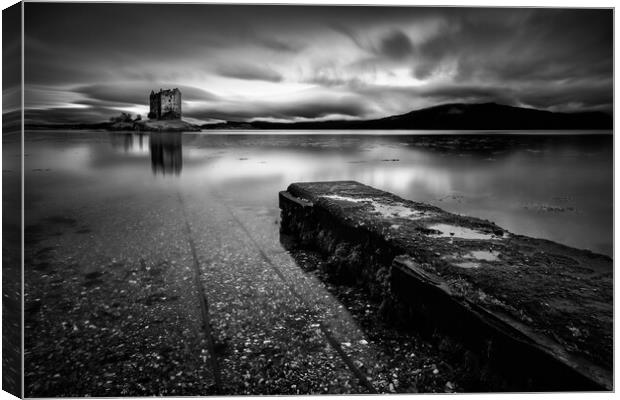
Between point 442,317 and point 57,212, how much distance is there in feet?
31.2

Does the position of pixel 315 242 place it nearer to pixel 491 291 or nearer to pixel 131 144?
pixel 491 291

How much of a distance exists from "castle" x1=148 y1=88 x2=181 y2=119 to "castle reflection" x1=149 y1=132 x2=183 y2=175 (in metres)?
7.06

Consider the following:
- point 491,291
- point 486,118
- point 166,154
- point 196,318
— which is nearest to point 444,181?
point 486,118

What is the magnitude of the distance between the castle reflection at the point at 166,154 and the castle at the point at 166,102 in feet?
23.2

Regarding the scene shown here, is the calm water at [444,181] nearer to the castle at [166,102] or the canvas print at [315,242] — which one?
the canvas print at [315,242]

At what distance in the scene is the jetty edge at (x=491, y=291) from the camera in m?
2.72

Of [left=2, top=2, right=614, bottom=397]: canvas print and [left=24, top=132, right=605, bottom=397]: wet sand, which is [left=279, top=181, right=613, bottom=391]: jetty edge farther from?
[left=24, top=132, right=605, bottom=397]: wet sand

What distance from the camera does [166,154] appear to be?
Result: 88.5 ft

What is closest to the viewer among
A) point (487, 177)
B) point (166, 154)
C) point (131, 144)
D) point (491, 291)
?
point (491, 291)

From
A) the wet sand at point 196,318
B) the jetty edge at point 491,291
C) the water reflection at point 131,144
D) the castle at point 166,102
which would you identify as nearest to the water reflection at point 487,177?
the wet sand at point 196,318

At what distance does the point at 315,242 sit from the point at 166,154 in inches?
884

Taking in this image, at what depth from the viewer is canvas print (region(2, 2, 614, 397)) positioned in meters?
3.45

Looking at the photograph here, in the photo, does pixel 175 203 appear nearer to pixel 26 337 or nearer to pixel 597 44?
pixel 26 337

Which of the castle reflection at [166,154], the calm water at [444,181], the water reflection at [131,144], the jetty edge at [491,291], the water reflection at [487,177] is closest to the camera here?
the jetty edge at [491,291]
